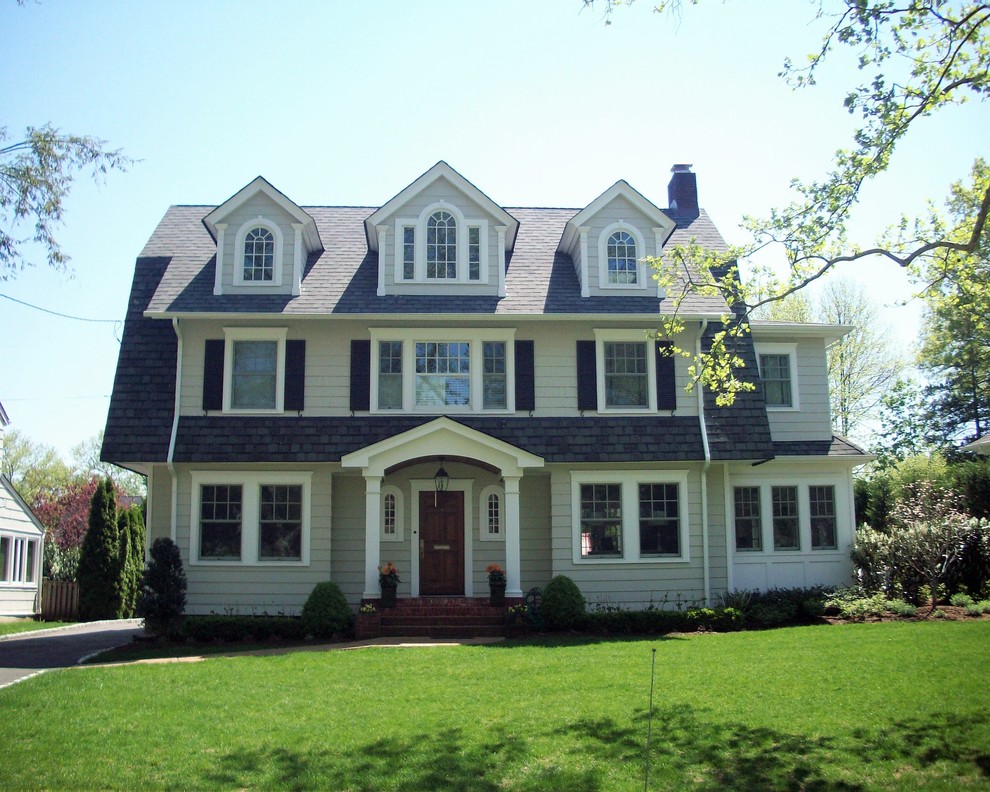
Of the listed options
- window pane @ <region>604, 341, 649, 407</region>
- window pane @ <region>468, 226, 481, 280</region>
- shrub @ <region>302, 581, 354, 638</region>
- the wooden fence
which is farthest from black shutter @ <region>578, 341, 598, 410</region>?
the wooden fence

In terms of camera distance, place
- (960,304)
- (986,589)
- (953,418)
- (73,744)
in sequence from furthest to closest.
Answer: (953,418)
(986,589)
(960,304)
(73,744)

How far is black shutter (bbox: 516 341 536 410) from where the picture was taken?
62.7ft

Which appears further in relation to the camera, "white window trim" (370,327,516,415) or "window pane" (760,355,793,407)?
"window pane" (760,355,793,407)

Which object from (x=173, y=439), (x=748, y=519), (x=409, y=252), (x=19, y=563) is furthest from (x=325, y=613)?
(x=19, y=563)

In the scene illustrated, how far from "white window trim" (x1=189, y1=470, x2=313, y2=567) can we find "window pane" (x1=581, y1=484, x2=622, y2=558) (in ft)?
18.6

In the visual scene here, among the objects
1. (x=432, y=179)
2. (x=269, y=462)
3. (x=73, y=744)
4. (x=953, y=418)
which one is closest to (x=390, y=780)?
(x=73, y=744)

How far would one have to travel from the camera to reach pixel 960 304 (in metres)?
13.4

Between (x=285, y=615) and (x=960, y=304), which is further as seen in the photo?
(x=285, y=615)

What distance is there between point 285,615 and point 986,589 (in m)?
14.2

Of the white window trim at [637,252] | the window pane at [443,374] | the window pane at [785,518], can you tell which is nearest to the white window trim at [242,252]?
the window pane at [443,374]

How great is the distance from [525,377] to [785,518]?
6.58 meters

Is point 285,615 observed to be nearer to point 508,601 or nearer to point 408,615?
point 408,615

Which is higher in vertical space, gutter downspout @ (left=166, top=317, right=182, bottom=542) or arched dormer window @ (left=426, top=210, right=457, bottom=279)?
arched dormer window @ (left=426, top=210, right=457, bottom=279)

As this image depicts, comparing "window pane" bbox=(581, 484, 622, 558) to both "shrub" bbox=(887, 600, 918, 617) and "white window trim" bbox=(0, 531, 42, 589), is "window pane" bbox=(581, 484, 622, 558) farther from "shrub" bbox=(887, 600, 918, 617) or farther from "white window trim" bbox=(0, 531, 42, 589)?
"white window trim" bbox=(0, 531, 42, 589)
